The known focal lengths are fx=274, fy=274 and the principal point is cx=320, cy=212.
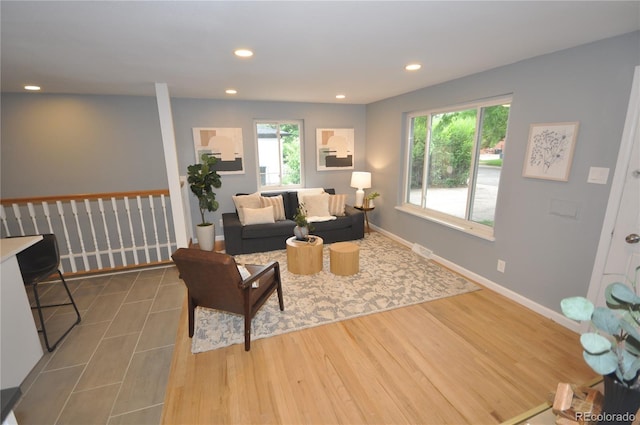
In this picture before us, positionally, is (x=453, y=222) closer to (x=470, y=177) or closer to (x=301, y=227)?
(x=470, y=177)

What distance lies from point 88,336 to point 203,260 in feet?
4.75

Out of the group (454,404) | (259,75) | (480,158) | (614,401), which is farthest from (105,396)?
(480,158)

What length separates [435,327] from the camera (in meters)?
2.45

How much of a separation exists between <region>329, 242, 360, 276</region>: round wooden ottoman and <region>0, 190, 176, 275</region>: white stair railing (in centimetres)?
217

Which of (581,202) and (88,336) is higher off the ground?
(581,202)

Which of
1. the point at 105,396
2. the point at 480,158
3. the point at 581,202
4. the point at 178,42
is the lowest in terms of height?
the point at 105,396

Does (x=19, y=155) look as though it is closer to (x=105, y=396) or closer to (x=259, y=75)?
(x=259, y=75)

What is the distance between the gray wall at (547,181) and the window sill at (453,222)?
0.08 m

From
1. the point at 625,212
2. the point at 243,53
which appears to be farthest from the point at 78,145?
the point at 625,212

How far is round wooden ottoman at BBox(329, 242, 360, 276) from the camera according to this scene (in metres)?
3.33

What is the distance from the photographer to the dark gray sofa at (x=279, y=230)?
13.5 feet

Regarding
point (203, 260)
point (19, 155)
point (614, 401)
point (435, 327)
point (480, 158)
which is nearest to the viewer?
point (614, 401)

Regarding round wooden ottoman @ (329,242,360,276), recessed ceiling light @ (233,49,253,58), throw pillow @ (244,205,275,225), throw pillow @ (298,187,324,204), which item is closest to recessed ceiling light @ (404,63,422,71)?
recessed ceiling light @ (233,49,253,58)

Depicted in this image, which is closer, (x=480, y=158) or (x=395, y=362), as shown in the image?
(x=395, y=362)
